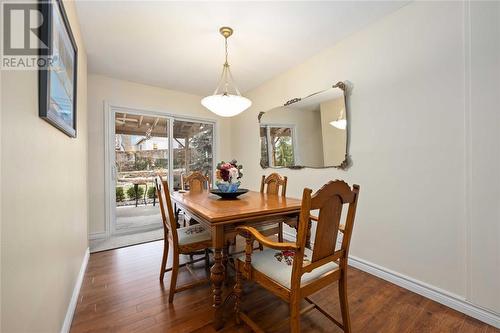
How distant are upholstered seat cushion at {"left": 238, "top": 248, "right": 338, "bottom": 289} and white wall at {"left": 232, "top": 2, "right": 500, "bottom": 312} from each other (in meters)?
1.06

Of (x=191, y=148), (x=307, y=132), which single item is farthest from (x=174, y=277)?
(x=191, y=148)

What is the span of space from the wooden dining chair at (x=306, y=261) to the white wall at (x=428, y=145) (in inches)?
39.3

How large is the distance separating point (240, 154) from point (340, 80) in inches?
90.9

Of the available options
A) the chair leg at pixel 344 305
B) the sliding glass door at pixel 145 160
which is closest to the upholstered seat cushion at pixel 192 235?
the chair leg at pixel 344 305

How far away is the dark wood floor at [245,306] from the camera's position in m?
1.45

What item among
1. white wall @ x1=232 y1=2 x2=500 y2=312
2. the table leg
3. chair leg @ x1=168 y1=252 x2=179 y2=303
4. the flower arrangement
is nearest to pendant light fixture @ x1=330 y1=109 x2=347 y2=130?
white wall @ x1=232 y1=2 x2=500 y2=312

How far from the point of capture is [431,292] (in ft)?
5.77

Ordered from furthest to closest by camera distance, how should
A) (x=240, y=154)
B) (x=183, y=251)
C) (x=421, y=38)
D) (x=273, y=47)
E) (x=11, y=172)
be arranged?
(x=240, y=154) → (x=273, y=47) → (x=421, y=38) → (x=183, y=251) → (x=11, y=172)

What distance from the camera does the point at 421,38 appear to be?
6.01 feet

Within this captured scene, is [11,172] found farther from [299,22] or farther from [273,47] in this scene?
[273,47]

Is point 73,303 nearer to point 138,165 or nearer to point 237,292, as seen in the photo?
point 237,292

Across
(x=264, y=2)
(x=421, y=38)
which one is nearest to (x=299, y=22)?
(x=264, y=2)
